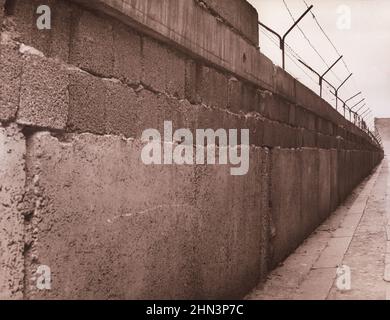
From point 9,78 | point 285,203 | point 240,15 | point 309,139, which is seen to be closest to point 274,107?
point 285,203

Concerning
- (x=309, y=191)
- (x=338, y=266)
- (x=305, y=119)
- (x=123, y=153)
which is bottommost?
(x=338, y=266)

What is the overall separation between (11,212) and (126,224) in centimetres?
75

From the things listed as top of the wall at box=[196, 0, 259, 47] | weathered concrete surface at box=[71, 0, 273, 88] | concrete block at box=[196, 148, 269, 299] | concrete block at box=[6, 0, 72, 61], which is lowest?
concrete block at box=[196, 148, 269, 299]

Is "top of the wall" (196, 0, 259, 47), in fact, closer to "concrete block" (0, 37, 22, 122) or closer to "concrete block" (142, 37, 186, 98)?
"concrete block" (142, 37, 186, 98)

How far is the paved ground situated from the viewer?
4.03 metres

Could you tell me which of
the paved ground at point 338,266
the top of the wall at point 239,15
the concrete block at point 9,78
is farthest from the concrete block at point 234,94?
the concrete block at point 9,78

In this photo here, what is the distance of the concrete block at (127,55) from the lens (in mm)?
2207

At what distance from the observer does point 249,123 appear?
4016 mm

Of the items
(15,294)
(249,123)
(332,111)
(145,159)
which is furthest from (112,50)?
(332,111)

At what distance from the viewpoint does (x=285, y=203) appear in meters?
5.19

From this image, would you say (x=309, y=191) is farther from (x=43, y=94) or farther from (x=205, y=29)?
(x=43, y=94)

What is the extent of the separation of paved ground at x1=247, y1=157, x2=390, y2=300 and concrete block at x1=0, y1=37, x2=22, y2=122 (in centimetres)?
298

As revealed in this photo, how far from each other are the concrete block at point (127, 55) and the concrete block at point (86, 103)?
178 mm

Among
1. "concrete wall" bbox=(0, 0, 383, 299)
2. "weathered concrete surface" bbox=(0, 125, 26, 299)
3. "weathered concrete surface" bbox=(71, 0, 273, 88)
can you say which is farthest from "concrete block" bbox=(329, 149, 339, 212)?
"weathered concrete surface" bbox=(0, 125, 26, 299)
